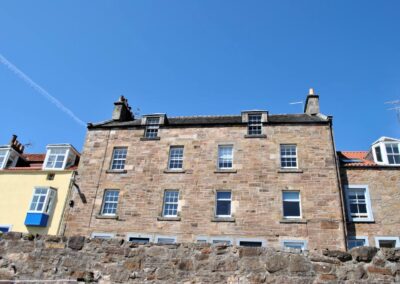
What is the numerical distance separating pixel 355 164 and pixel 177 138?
35.9 feet

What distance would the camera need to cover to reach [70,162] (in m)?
24.4

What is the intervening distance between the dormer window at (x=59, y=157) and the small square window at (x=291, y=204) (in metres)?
14.7

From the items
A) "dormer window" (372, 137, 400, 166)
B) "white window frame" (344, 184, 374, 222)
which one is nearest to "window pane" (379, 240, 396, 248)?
"white window frame" (344, 184, 374, 222)

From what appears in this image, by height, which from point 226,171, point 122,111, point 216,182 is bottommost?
point 216,182

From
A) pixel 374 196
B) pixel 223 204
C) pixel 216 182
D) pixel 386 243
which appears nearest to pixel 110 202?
pixel 216 182

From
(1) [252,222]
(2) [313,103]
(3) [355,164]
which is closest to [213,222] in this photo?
(1) [252,222]

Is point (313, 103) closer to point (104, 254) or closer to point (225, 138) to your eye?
point (225, 138)

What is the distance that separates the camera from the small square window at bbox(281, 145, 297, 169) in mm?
20469

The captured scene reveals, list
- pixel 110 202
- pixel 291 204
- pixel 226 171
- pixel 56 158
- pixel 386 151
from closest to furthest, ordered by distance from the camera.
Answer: pixel 291 204 → pixel 226 171 → pixel 110 202 → pixel 386 151 → pixel 56 158

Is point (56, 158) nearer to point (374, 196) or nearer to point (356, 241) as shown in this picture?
point (356, 241)

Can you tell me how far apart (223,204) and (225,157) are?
10.0 feet

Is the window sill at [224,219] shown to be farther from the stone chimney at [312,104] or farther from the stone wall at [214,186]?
the stone chimney at [312,104]

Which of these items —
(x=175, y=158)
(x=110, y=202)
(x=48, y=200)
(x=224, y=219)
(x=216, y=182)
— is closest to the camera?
(x=224, y=219)

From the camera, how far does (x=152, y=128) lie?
924 inches
